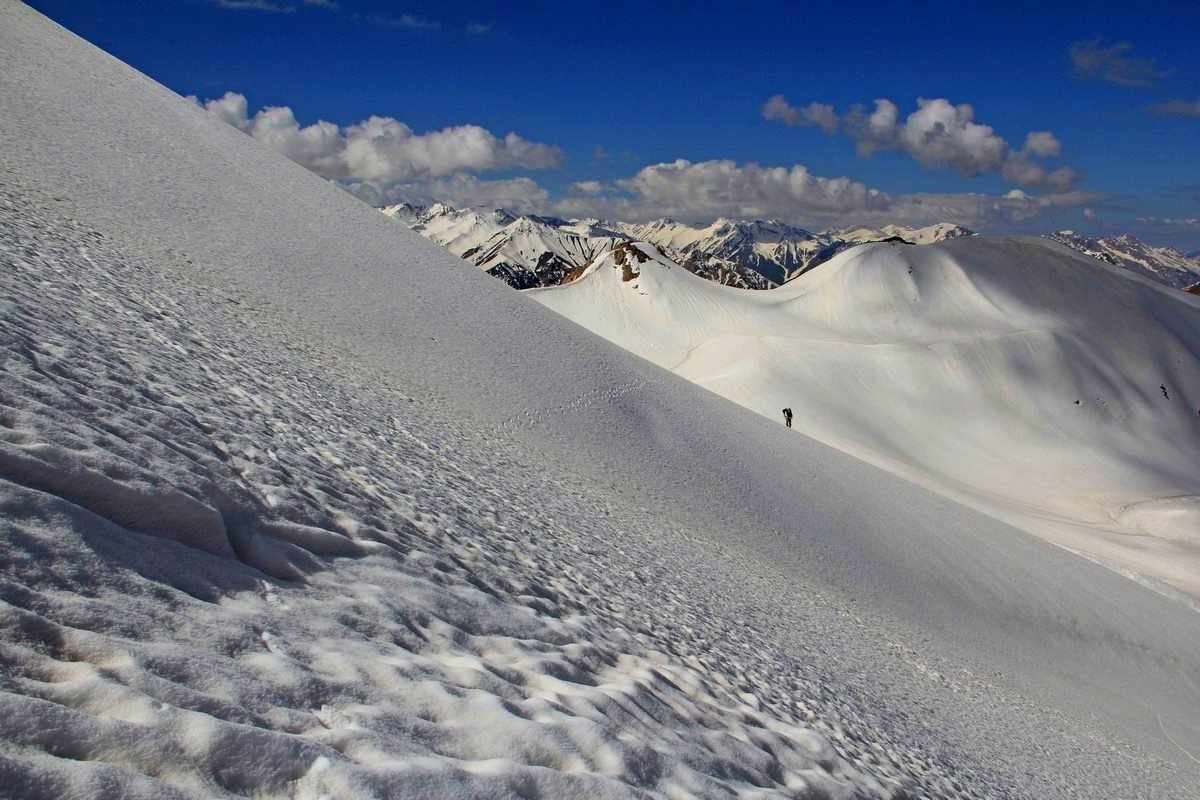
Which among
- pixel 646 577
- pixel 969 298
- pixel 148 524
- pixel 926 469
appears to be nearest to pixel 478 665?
pixel 148 524

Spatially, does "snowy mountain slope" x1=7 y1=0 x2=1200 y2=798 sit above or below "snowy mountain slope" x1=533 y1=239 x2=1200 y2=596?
below

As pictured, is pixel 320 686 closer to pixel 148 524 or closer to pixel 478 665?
pixel 478 665

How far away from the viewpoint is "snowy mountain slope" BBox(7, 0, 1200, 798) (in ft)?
12.7

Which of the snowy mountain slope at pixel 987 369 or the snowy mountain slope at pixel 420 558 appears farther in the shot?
the snowy mountain slope at pixel 987 369

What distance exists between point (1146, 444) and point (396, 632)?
209ft

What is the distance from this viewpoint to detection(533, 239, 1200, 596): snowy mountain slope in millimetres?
43656

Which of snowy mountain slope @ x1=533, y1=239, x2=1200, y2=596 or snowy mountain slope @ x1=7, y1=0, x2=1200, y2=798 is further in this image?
snowy mountain slope @ x1=533, y1=239, x2=1200, y2=596

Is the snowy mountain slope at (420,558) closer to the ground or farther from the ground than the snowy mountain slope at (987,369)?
closer to the ground

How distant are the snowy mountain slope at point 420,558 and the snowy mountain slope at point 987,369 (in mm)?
19338

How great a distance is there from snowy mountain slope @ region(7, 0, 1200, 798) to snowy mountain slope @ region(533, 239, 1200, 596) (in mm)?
19338

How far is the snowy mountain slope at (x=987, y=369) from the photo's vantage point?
4366 centimetres

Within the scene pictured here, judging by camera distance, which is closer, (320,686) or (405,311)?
(320,686)

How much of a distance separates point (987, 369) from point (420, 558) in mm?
58460

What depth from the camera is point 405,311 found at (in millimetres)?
19078
